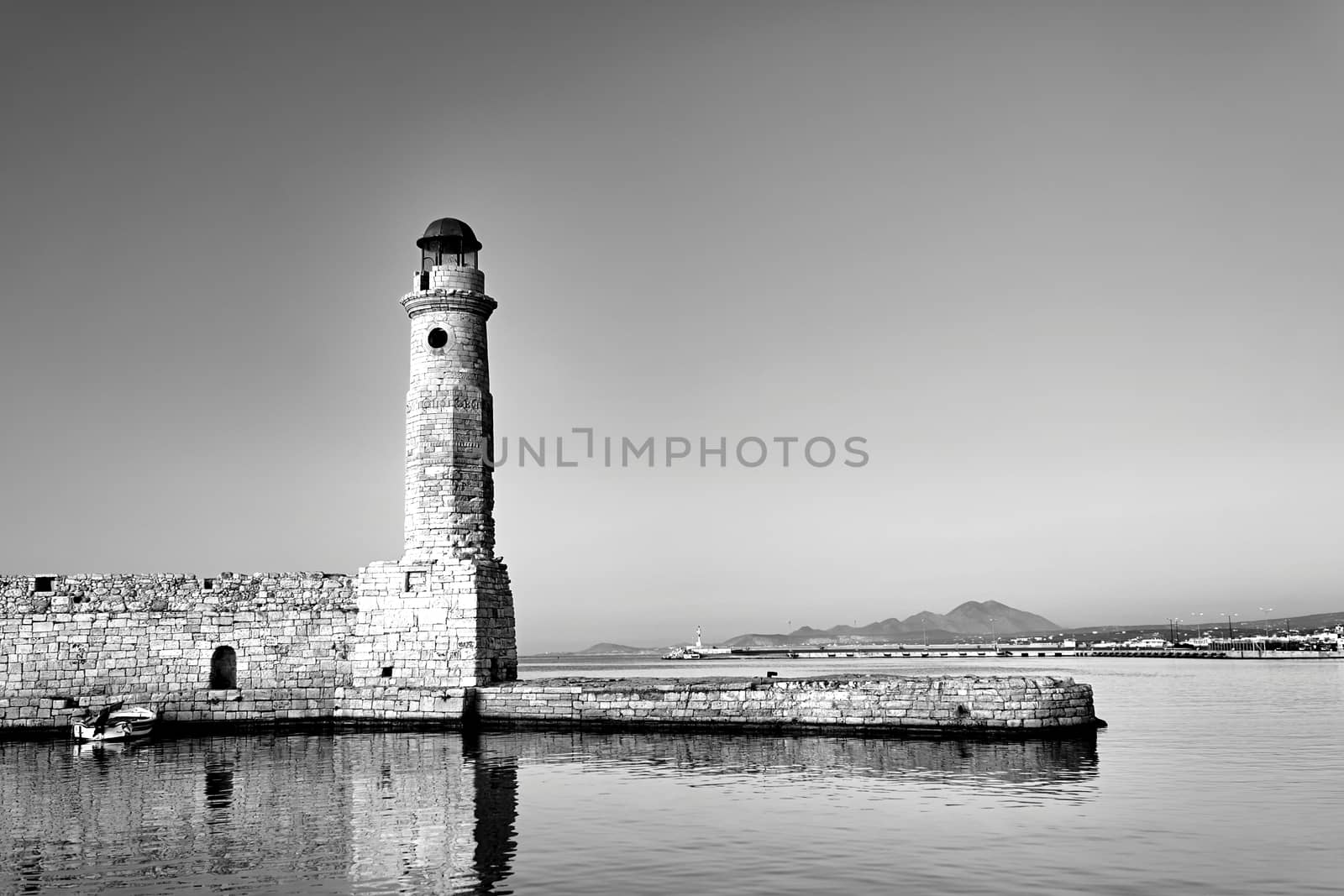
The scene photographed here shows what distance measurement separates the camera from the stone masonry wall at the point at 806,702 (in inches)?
819

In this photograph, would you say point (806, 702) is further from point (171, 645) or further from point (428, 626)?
point (171, 645)

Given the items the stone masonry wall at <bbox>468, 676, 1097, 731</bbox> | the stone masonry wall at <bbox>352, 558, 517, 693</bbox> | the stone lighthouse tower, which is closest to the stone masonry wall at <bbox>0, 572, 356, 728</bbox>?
the stone masonry wall at <bbox>352, 558, 517, 693</bbox>

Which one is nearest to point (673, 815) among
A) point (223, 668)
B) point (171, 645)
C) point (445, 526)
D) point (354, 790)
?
point (354, 790)

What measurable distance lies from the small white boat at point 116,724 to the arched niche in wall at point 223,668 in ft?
6.27

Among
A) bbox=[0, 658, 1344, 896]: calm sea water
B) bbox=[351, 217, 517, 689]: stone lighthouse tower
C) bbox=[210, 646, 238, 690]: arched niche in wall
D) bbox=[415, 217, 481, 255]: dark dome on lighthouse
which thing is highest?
bbox=[415, 217, 481, 255]: dark dome on lighthouse

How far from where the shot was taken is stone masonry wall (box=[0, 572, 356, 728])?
24.2m

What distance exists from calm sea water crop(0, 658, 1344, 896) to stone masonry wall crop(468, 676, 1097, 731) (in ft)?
2.09

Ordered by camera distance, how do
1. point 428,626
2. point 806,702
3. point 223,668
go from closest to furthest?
point 806,702
point 428,626
point 223,668

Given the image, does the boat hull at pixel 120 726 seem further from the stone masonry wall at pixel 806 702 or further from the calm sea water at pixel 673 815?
the stone masonry wall at pixel 806 702

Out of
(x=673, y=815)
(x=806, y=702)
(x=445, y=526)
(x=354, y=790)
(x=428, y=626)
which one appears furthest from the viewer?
(x=445, y=526)

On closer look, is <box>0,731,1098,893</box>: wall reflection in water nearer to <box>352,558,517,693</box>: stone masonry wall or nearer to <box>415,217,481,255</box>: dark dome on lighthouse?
<box>352,558,517,693</box>: stone masonry wall

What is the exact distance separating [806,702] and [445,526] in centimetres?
920

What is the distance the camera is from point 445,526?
2525 centimetres

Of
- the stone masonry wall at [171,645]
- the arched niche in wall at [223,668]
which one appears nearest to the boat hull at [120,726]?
the stone masonry wall at [171,645]
